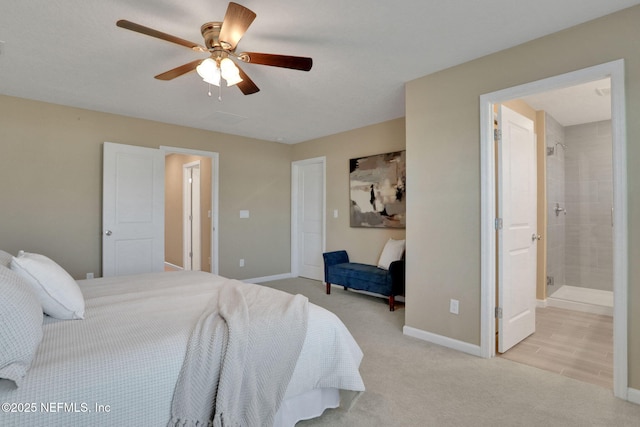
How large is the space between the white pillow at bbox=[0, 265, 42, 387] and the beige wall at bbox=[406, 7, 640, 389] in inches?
107

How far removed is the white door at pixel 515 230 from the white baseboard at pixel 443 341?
24 cm

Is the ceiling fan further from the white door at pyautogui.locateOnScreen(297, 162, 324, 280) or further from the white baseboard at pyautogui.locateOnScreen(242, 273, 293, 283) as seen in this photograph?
the white baseboard at pyautogui.locateOnScreen(242, 273, 293, 283)

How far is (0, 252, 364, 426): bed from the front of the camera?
108cm

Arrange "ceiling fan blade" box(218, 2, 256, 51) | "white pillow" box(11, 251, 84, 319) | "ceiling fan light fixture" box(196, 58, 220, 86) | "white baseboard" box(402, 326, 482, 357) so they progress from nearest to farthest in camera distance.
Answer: "white pillow" box(11, 251, 84, 319), "ceiling fan blade" box(218, 2, 256, 51), "ceiling fan light fixture" box(196, 58, 220, 86), "white baseboard" box(402, 326, 482, 357)

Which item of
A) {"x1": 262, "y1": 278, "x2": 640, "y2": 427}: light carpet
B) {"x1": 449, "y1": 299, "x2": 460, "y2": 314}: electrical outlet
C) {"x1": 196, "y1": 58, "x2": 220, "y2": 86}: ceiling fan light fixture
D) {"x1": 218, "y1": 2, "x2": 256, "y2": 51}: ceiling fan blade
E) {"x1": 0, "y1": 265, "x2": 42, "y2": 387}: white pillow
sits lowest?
{"x1": 262, "y1": 278, "x2": 640, "y2": 427}: light carpet

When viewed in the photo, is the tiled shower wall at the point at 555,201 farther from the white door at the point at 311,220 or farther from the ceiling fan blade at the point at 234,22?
the ceiling fan blade at the point at 234,22

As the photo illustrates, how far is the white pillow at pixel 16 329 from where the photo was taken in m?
1.06

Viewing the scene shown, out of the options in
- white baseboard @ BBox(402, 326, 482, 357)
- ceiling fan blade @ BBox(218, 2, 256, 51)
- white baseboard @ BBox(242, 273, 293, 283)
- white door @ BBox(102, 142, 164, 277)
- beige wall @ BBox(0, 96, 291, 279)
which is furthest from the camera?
white baseboard @ BBox(242, 273, 293, 283)

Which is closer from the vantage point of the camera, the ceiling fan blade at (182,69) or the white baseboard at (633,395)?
the white baseboard at (633,395)

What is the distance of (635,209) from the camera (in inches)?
77.3

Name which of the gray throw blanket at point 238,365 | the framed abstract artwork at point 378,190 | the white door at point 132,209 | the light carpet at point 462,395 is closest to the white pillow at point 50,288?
the gray throw blanket at point 238,365

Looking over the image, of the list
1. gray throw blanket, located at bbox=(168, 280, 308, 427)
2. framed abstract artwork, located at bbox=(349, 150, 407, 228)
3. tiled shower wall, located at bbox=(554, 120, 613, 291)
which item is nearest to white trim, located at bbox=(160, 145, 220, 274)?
framed abstract artwork, located at bbox=(349, 150, 407, 228)

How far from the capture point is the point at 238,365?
138 cm

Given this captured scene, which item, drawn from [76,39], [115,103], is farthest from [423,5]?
[115,103]
